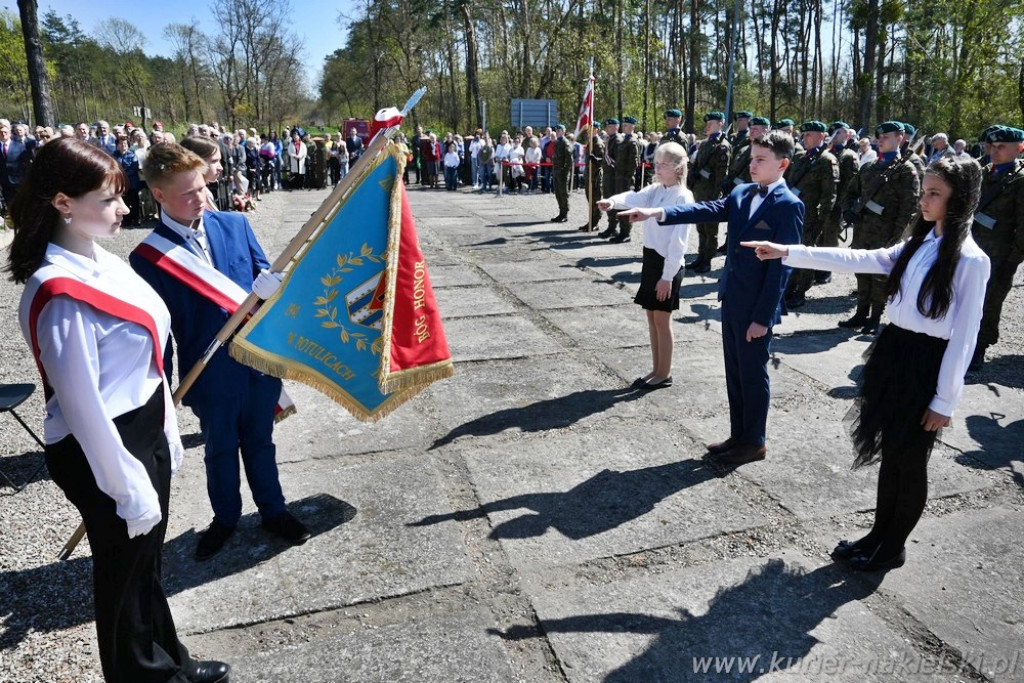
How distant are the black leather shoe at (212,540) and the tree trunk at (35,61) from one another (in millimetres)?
15989

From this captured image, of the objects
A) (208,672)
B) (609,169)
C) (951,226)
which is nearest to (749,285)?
(951,226)

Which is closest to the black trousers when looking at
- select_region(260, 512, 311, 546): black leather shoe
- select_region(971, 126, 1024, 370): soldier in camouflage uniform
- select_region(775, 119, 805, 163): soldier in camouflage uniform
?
select_region(260, 512, 311, 546): black leather shoe

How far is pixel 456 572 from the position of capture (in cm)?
321

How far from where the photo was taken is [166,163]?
275 cm

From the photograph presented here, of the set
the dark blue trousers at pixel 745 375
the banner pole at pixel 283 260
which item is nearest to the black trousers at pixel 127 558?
the banner pole at pixel 283 260

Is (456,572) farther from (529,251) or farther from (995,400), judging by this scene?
(529,251)

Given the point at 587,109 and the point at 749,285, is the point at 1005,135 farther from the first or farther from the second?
the point at 587,109

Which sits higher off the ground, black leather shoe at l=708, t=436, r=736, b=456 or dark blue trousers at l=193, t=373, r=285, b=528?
dark blue trousers at l=193, t=373, r=285, b=528

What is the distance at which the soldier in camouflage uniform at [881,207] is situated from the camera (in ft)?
23.6

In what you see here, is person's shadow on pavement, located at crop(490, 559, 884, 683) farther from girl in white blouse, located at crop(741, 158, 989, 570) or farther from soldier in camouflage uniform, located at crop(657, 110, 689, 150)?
soldier in camouflage uniform, located at crop(657, 110, 689, 150)

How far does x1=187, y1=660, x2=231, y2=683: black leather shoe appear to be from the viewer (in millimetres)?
2480

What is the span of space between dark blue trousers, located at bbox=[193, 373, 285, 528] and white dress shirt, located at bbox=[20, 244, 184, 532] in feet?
3.55

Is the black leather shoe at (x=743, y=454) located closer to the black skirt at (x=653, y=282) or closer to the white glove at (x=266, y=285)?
the black skirt at (x=653, y=282)

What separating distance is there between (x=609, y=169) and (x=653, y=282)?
8705 millimetres
